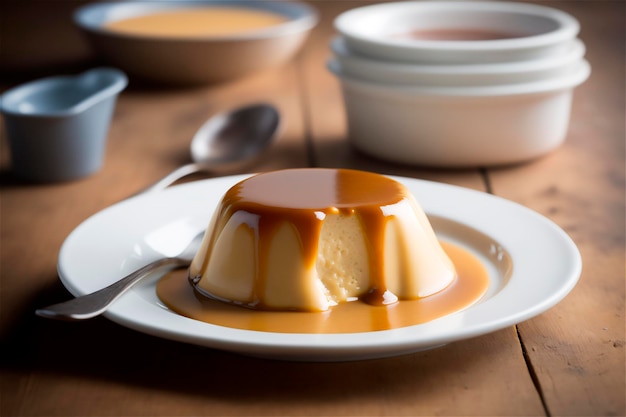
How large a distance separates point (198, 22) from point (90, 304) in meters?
1.16

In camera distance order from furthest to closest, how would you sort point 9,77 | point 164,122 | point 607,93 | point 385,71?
point 9,77 → point 607,93 → point 164,122 → point 385,71

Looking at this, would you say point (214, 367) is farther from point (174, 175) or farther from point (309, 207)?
point (174, 175)

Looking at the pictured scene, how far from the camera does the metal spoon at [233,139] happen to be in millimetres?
1322

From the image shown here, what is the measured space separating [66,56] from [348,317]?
1352 mm

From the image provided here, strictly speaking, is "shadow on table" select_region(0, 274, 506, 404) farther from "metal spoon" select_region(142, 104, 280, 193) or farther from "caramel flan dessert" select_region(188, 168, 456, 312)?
"metal spoon" select_region(142, 104, 280, 193)

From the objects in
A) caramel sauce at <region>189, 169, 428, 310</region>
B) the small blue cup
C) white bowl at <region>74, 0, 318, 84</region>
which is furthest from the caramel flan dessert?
white bowl at <region>74, 0, 318, 84</region>

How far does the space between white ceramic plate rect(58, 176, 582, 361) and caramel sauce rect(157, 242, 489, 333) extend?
0.7 inches

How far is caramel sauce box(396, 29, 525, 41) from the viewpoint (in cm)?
135

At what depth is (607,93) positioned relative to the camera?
168 cm

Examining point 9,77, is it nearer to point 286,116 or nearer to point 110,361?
point 286,116

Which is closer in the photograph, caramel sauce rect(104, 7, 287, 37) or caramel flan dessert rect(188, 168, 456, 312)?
caramel flan dessert rect(188, 168, 456, 312)

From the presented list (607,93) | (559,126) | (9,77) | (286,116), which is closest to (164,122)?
(286,116)

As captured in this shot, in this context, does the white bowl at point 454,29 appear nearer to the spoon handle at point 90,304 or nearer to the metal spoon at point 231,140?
the metal spoon at point 231,140

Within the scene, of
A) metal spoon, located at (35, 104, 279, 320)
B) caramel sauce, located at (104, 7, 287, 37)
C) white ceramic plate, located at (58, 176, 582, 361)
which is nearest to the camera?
white ceramic plate, located at (58, 176, 582, 361)
